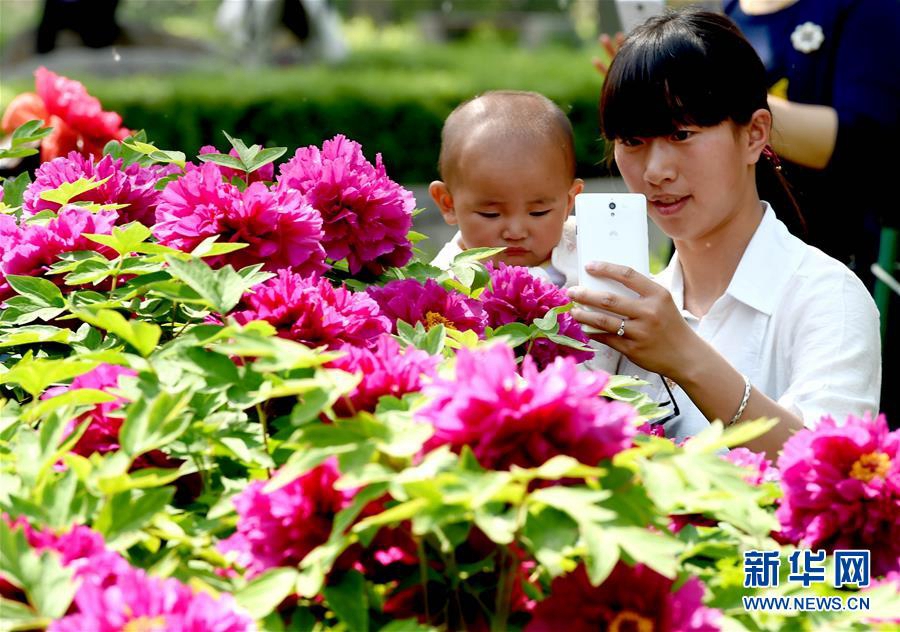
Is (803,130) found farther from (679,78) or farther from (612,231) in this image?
(612,231)

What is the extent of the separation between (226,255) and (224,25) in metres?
18.4

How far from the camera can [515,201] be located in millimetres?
2820

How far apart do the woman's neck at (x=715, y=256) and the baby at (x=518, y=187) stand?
13.7 inches

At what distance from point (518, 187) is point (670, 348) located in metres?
0.97

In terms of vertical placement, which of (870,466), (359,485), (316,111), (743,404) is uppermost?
(359,485)

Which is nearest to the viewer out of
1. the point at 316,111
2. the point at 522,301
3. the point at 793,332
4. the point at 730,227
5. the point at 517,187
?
the point at 522,301

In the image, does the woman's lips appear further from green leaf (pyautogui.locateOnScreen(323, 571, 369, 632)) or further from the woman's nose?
green leaf (pyautogui.locateOnScreen(323, 571, 369, 632))

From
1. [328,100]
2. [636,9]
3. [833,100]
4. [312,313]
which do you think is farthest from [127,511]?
[328,100]

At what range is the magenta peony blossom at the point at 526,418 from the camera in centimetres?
108

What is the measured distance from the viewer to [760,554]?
125cm

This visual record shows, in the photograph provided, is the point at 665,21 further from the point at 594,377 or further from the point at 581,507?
the point at 581,507

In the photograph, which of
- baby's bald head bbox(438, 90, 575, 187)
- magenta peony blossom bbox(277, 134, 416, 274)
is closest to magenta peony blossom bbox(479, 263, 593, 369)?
magenta peony blossom bbox(277, 134, 416, 274)

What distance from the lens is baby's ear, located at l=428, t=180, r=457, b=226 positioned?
2.96 metres

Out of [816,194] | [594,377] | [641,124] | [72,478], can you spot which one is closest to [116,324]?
[72,478]
